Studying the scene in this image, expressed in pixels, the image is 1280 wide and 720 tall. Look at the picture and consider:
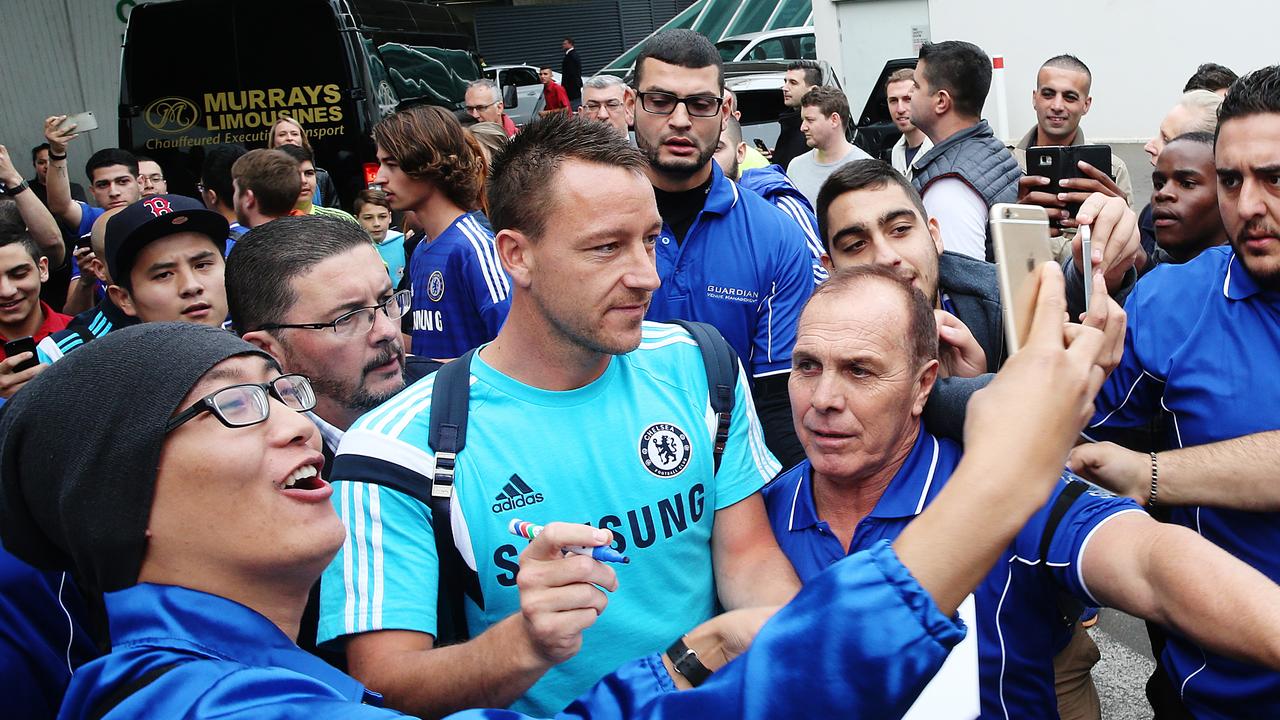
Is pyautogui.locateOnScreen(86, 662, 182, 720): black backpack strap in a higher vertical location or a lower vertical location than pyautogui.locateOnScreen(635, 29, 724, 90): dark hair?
lower

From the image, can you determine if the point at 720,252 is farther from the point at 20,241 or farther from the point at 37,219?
the point at 37,219

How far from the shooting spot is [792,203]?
4160mm

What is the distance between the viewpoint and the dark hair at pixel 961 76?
4.94 m

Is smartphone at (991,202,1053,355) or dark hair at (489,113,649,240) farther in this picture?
dark hair at (489,113,649,240)

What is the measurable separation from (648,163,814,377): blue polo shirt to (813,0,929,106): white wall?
36.3 ft

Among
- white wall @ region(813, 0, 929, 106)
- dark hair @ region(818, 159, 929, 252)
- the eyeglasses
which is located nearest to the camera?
dark hair @ region(818, 159, 929, 252)

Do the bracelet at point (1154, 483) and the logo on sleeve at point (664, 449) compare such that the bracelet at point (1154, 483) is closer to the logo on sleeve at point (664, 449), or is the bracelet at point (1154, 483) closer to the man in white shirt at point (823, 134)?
the logo on sleeve at point (664, 449)

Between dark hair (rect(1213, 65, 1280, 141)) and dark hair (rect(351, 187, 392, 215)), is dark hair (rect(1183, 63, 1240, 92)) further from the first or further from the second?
dark hair (rect(351, 187, 392, 215))

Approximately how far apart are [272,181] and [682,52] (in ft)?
8.73

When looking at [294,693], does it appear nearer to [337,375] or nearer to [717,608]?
[717,608]

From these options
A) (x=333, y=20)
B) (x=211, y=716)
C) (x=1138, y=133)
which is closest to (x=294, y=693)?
(x=211, y=716)

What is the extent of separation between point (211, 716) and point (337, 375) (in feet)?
5.41

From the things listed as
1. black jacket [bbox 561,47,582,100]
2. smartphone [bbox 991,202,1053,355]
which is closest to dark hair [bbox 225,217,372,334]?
smartphone [bbox 991,202,1053,355]

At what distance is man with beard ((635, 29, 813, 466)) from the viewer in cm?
349
